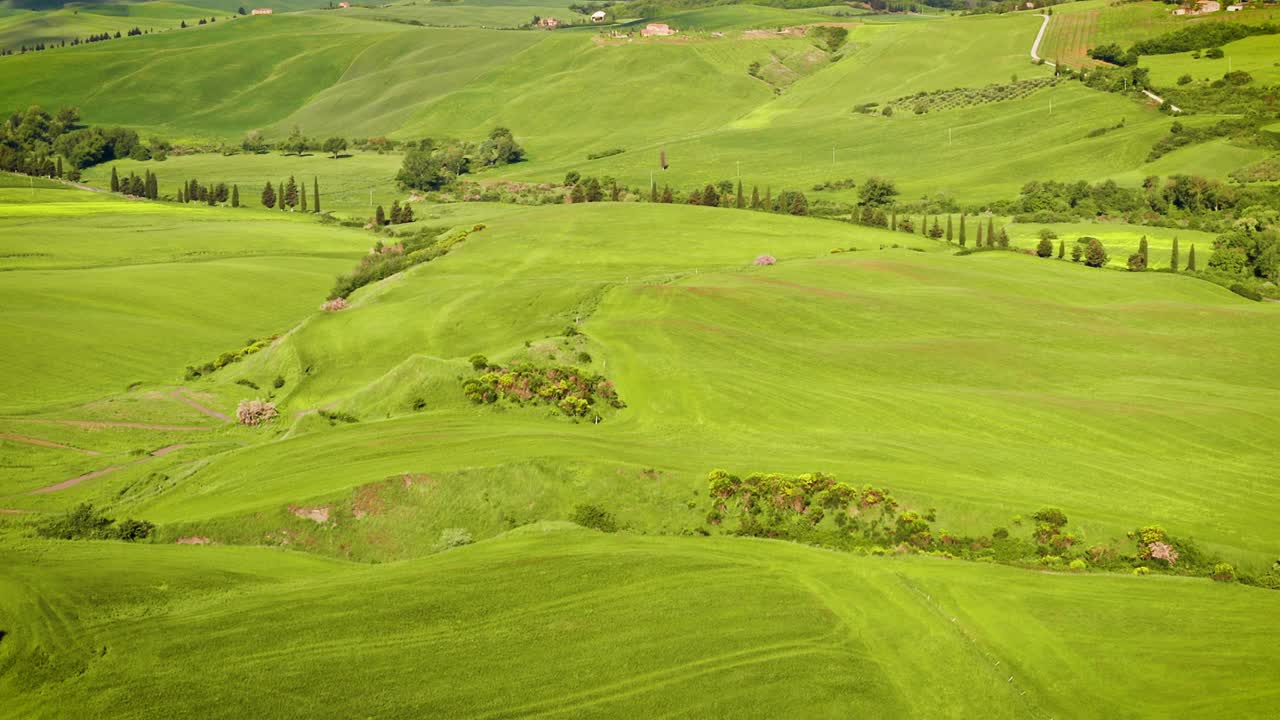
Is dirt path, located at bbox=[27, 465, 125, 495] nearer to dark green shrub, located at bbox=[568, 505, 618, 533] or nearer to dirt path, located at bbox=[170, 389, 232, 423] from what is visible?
dirt path, located at bbox=[170, 389, 232, 423]

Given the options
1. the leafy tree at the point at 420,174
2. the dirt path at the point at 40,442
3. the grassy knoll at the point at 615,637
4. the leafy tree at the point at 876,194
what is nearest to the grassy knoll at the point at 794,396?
the dirt path at the point at 40,442

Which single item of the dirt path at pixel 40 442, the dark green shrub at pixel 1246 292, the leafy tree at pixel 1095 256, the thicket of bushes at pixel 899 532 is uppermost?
the leafy tree at pixel 1095 256

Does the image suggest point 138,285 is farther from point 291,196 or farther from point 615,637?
point 615,637

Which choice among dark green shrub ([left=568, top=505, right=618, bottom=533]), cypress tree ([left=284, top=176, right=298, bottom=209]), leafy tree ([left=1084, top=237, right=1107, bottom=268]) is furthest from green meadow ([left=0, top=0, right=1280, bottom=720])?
cypress tree ([left=284, top=176, right=298, bottom=209])

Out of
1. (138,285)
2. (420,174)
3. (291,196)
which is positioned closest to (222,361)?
(138,285)

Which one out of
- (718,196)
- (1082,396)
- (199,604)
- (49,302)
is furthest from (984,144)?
(199,604)

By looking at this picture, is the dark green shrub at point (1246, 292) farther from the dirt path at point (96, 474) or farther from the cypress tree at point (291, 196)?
the cypress tree at point (291, 196)
